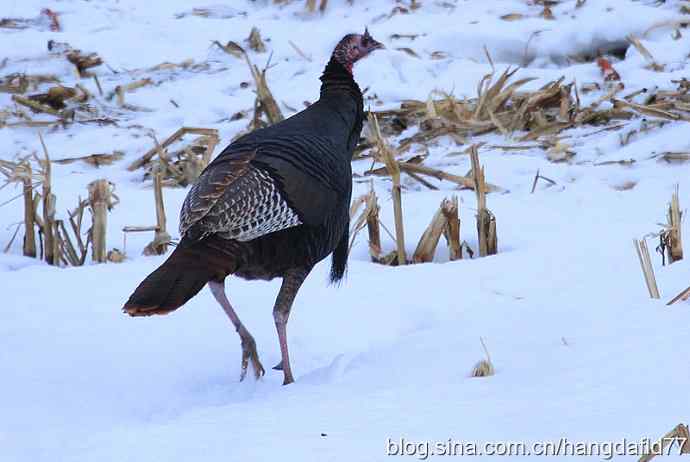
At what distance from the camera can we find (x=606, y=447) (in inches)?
95.1

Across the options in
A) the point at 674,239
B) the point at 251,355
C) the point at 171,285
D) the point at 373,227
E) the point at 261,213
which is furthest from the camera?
the point at 373,227

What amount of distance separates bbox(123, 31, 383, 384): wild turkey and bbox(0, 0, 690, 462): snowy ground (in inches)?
13.1

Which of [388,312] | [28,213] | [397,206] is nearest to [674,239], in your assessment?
[388,312]

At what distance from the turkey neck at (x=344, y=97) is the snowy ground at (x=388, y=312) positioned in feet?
2.21

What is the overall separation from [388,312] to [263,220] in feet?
2.90

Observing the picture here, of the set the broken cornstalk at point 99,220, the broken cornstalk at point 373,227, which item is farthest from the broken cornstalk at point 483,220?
the broken cornstalk at point 99,220

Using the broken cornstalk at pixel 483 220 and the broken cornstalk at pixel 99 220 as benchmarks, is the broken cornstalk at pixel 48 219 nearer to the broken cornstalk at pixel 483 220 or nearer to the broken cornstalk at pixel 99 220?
the broken cornstalk at pixel 99 220

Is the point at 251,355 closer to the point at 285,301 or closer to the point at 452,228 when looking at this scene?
the point at 285,301

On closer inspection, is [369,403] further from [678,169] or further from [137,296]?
[678,169]

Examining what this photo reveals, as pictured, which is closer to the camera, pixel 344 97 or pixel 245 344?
pixel 245 344

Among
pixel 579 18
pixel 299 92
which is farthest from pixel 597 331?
pixel 579 18

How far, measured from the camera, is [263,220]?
3.92 m

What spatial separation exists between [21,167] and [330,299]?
1775 millimetres

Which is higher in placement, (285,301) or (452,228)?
(285,301)
